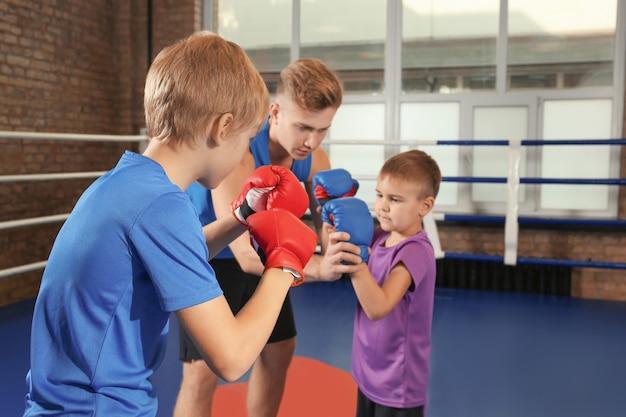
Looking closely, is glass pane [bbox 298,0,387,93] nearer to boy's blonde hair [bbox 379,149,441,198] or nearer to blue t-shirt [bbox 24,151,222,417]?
boy's blonde hair [bbox 379,149,441,198]

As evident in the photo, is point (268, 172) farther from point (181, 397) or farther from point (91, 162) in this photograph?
point (91, 162)

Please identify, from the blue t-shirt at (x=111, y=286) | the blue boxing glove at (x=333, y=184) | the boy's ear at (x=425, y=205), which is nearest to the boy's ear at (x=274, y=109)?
the blue boxing glove at (x=333, y=184)

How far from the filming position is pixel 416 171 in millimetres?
1449

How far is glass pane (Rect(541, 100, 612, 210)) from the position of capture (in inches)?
155

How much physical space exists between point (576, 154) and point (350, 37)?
198 cm

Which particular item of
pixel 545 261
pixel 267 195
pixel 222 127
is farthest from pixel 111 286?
pixel 545 261

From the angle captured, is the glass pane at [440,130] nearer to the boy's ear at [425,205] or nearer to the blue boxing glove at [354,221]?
the boy's ear at [425,205]

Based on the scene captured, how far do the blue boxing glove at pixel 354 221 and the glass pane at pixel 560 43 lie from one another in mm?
3299

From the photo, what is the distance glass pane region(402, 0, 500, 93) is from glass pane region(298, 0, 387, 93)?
214mm

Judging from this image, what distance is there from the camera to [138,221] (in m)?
0.75

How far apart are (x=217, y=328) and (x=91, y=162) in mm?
4048

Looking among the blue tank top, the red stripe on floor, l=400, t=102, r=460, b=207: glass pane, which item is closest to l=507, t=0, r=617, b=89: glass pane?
l=400, t=102, r=460, b=207: glass pane

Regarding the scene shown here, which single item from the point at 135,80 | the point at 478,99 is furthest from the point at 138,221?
the point at 135,80

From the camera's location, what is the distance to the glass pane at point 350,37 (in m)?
4.48
